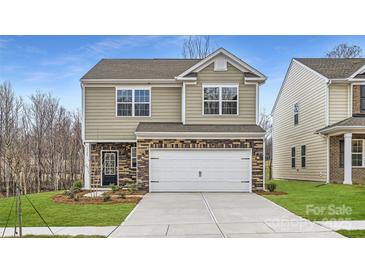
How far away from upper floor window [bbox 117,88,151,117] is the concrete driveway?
18.1ft

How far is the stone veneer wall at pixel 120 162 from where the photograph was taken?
17484 millimetres

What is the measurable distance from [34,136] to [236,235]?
15.9m

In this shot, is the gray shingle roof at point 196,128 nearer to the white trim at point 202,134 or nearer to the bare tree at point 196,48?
the white trim at point 202,134

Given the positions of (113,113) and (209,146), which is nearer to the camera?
(209,146)

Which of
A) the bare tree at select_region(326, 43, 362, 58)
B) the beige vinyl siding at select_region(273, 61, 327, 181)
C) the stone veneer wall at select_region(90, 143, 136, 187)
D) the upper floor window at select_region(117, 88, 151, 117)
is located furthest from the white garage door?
the bare tree at select_region(326, 43, 362, 58)

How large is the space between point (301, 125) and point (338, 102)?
3045 millimetres

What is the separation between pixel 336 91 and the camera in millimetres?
17422

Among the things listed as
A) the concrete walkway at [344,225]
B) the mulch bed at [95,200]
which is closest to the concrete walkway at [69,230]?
the mulch bed at [95,200]

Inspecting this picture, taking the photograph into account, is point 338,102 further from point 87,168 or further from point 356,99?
point 87,168

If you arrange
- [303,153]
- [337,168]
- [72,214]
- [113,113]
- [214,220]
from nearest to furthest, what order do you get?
[214,220] → [72,214] → [337,168] → [113,113] → [303,153]

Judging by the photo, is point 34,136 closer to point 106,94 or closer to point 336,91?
point 106,94

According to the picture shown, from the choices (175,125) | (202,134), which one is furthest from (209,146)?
(175,125)

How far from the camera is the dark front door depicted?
57.9 feet

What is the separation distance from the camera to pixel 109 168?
17703 mm
